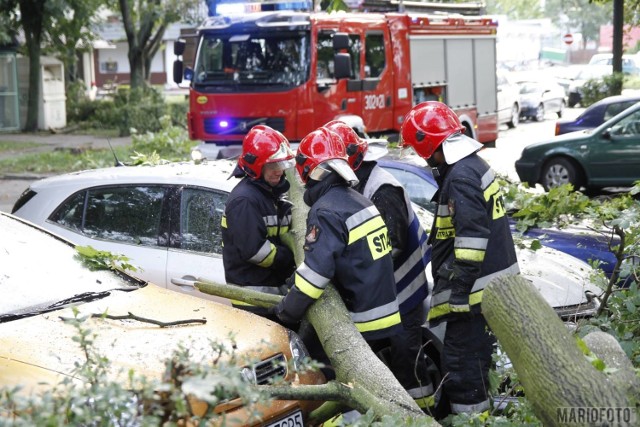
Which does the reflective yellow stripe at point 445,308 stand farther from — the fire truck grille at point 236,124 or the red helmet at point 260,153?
the fire truck grille at point 236,124

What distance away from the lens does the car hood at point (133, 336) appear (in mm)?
3676

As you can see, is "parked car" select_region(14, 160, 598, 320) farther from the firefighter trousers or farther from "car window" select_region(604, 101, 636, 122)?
"car window" select_region(604, 101, 636, 122)

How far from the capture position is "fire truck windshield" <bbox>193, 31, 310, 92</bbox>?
41.9 feet

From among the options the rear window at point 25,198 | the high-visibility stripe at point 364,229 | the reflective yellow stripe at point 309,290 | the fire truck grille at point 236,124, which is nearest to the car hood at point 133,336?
the reflective yellow stripe at point 309,290

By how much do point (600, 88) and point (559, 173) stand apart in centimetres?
1694

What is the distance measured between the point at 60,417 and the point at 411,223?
2832 millimetres

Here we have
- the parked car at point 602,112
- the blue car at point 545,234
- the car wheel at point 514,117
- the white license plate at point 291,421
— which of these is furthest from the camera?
the car wheel at point 514,117

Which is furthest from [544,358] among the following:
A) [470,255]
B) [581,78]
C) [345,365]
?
[581,78]

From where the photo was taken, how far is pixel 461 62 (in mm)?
16297

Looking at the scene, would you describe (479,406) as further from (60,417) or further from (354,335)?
(60,417)

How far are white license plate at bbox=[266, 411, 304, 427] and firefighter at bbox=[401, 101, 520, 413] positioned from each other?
1.06 m

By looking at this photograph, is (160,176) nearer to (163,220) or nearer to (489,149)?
(163,220)

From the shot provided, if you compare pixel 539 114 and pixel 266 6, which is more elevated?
pixel 266 6

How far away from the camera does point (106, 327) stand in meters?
4.04
